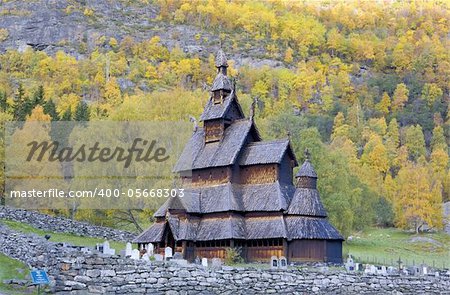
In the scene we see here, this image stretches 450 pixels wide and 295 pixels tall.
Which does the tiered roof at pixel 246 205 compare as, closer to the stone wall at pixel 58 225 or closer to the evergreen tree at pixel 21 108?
the stone wall at pixel 58 225

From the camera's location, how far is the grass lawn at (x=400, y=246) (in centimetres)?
7094

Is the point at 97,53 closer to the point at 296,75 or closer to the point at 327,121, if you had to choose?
the point at 296,75

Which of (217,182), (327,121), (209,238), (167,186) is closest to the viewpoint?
(209,238)

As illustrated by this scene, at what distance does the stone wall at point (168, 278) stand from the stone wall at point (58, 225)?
21.1 ft

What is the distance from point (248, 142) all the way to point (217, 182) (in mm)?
3702

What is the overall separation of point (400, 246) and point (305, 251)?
39141 millimetres

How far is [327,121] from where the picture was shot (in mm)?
174125

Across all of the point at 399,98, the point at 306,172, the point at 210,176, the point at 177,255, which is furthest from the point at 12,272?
the point at 399,98

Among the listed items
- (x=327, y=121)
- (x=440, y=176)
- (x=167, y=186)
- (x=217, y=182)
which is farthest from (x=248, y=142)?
(x=327, y=121)

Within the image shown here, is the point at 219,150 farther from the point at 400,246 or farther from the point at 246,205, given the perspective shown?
the point at 400,246

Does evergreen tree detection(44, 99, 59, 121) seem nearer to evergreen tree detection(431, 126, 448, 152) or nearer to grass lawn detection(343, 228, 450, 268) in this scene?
grass lawn detection(343, 228, 450, 268)

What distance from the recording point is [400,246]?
270 feet

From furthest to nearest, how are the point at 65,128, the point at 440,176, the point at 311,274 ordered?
the point at 440,176, the point at 65,128, the point at 311,274

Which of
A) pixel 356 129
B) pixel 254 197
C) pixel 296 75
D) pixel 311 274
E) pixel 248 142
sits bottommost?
pixel 311 274
